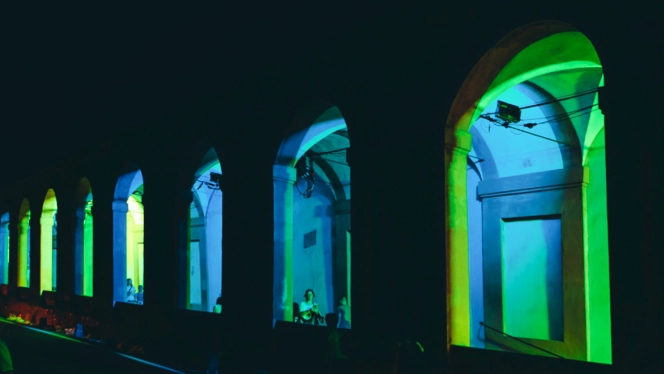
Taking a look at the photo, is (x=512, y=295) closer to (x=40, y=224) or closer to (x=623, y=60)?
(x=623, y=60)

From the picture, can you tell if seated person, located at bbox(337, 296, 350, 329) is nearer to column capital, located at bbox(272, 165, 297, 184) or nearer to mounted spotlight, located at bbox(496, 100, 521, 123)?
column capital, located at bbox(272, 165, 297, 184)

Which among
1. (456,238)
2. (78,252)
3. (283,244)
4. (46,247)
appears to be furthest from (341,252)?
(46,247)

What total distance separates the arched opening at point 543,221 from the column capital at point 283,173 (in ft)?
11.3

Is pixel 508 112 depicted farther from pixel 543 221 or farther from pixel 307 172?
pixel 307 172

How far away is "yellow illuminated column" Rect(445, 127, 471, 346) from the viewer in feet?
26.7

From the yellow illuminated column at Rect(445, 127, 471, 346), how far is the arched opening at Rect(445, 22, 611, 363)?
225 centimetres

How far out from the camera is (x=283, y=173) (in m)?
11.3

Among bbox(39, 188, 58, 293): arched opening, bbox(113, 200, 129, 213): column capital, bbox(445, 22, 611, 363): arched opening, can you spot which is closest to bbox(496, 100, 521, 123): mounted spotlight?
bbox(445, 22, 611, 363): arched opening

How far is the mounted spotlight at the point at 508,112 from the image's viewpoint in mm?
11328

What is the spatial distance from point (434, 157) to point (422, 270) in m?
1.43

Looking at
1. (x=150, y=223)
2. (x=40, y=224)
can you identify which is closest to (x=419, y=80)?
(x=150, y=223)

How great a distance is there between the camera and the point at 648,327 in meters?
5.97

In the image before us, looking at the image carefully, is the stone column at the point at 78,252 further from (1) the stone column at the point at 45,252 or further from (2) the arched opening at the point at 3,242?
(2) the arched opening at the point at 3,242

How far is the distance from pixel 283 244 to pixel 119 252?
684 cm
